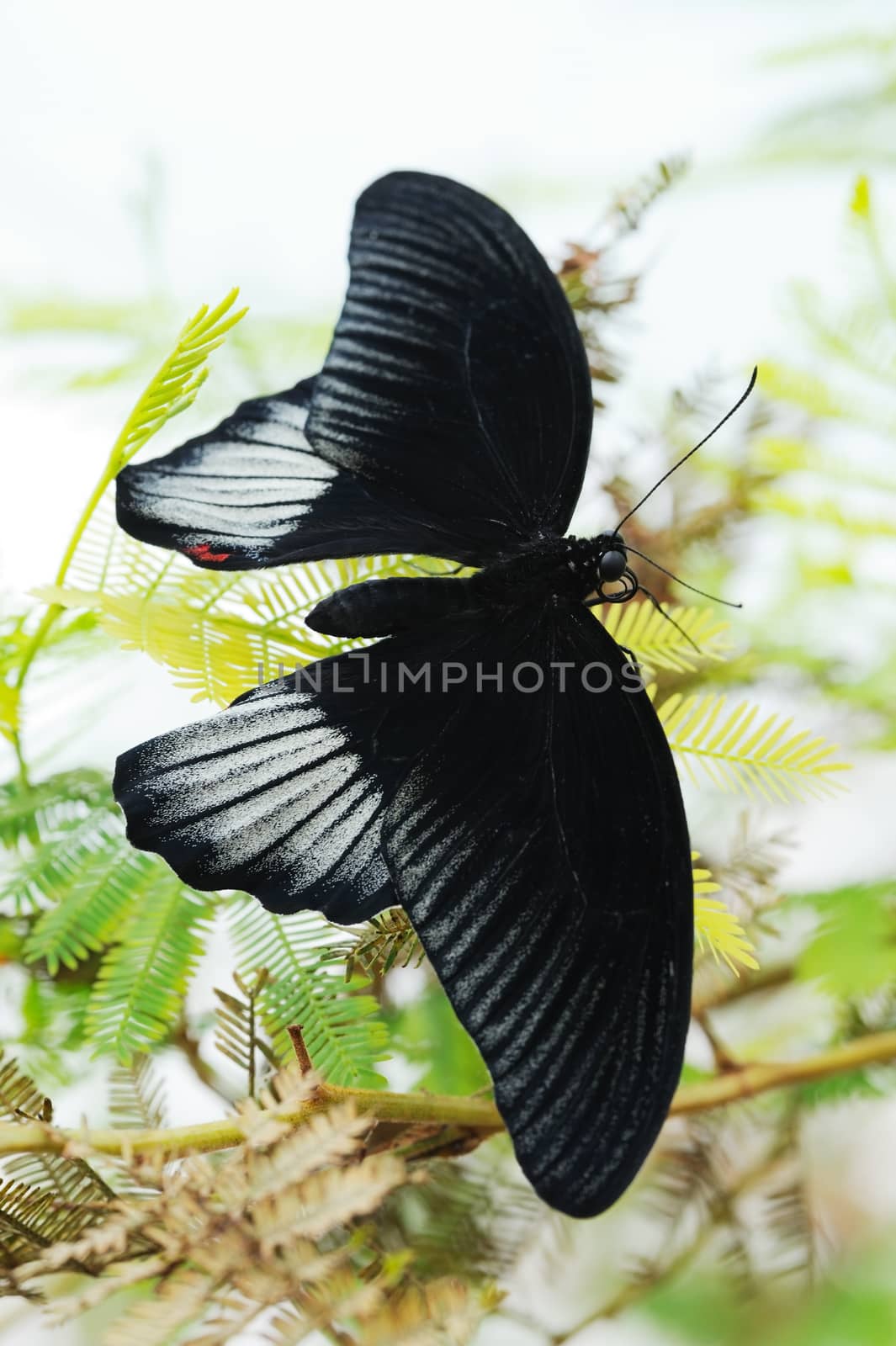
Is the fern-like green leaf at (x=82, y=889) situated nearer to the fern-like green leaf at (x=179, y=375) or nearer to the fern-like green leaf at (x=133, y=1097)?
the fern-like green leaf at (x=133, y=1097)

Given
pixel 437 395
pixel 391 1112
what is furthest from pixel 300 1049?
pixel 437 395

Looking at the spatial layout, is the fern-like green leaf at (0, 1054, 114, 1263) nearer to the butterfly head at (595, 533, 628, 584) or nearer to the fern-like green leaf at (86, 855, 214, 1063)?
the fern-like green leaf at (86, 855, 214, 1063)

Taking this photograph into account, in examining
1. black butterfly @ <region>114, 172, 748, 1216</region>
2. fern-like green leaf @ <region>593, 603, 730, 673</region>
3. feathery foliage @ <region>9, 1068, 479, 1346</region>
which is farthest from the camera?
fern-like green leaf @ <region>593, 603, 730, 673</region>

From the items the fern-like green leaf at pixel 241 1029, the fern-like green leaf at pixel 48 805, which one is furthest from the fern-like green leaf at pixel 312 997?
the fern-like green leaf at pixel 48 805

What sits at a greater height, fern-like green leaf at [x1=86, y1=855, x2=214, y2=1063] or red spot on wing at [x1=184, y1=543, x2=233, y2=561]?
red spot on wing at [x1=184, y1=543, x2=233, y2=561]

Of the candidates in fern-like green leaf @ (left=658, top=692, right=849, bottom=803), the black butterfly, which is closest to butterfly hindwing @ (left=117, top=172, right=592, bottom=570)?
the black butterfly

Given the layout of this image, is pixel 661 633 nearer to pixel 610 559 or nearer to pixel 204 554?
pixel 610 559
